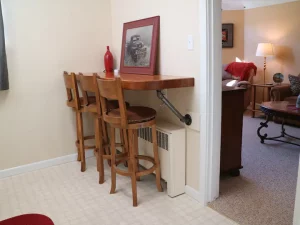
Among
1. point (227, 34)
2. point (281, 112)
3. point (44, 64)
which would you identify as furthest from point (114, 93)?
point (227, 34)

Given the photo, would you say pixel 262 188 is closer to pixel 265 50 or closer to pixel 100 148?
pixel 100 148

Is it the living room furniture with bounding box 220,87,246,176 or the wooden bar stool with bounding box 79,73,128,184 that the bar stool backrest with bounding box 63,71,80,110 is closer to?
the wooden bar stool with bounding box 79,73,128,184

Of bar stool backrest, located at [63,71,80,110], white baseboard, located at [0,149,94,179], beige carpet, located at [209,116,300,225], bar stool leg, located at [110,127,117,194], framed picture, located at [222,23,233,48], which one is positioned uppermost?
framed picture, located at [222,23,233,48]

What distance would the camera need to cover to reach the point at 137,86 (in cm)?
189

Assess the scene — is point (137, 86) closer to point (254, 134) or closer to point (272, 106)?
point (272, 106)

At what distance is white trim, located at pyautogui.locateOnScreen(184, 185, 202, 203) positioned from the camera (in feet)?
7.22

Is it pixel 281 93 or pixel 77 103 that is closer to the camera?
pixel 77 103

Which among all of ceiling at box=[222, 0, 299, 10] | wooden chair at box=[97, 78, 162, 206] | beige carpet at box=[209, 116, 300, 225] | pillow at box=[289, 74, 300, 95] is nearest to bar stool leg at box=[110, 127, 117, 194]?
wooden chair at box=[97, 78, 162, 206]

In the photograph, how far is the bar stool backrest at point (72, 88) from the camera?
8.64 ft

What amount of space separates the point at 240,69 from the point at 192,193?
3817 millimetres

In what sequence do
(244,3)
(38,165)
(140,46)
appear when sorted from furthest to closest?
(244,3), (38,165), (140,46)

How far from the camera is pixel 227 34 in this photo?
6016mm

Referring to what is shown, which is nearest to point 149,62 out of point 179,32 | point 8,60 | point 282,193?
point 179,32

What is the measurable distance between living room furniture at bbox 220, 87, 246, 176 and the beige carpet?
0.17 meters
